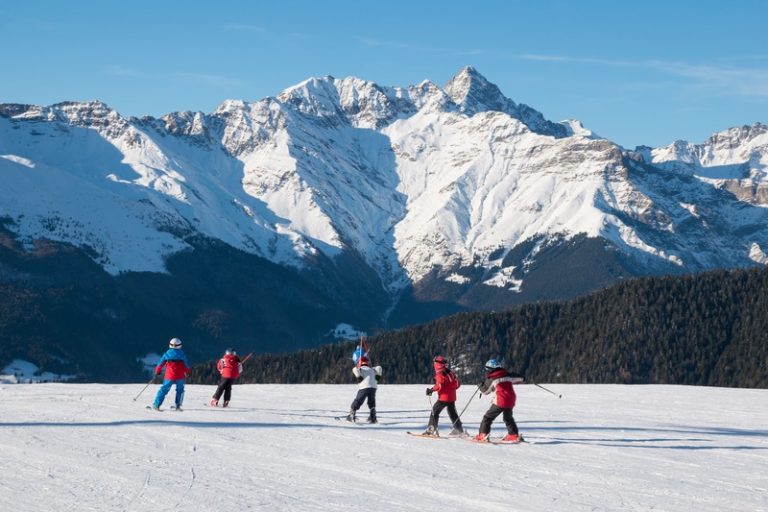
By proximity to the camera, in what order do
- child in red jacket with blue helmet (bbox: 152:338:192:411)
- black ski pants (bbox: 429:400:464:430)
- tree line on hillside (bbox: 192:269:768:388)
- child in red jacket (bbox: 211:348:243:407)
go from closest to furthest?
black ski pants (bbox: 429:400:464:430) → child in red jacket with blue helmet (bbox: 152:338:192:411) → child in red jacket (bbox: 211:348:243:407) → tree line on hillside (bbox: 192:269:768:388)

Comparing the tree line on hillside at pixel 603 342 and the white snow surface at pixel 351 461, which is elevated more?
the tree line on hillside at pixel 603 342

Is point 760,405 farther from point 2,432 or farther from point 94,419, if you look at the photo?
point 2,432

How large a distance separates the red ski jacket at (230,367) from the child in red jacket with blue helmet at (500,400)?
10.3 meters

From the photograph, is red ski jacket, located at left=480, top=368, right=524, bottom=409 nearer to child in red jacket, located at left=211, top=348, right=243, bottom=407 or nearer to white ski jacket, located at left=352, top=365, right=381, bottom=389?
white ski jacket, located at left=352, top=365, right=381, bottom=389

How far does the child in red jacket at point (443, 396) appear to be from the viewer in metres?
28.8

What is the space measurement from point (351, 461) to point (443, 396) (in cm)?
600

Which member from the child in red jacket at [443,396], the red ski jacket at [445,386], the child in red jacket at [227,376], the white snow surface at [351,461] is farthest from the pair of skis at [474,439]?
the child in red jacket at [227,376]

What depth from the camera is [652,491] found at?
21.2 metres

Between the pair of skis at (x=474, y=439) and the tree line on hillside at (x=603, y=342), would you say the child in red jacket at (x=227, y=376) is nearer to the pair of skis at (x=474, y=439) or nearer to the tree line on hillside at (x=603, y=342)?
the pair of skis at (x=474, y=439)

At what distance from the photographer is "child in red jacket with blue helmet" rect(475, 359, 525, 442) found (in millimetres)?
27609

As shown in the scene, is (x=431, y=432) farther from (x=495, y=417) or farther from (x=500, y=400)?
(x=500, y=400)

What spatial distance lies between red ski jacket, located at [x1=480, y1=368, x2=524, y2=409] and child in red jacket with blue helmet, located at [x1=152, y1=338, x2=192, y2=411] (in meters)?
9.45

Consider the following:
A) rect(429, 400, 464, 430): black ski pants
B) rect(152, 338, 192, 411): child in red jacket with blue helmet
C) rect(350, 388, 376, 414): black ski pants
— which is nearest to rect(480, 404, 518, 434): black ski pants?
rect(429, 400, 464, 430): black ski pants

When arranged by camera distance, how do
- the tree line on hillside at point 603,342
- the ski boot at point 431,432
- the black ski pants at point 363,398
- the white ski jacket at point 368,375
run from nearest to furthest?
the ski boot at point 431,432, the black ski pants at point 363,398, the white ski jacket at point 368,375, the tree line on hillside at point 603,342
